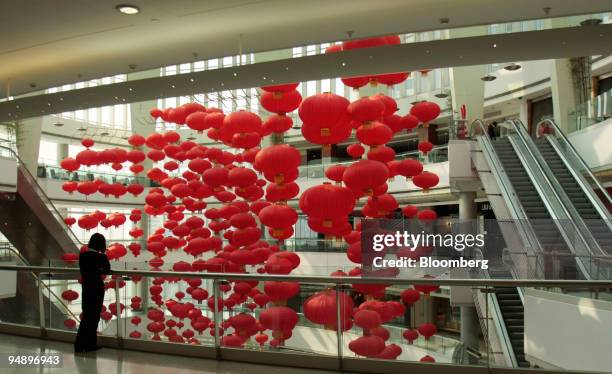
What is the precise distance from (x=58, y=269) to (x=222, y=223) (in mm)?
6244

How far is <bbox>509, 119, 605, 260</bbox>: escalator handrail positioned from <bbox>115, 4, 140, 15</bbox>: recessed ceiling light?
23.8 feet

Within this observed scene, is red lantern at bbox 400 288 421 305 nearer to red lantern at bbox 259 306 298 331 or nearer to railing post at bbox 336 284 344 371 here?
railing post at bbox 336 284 344 371

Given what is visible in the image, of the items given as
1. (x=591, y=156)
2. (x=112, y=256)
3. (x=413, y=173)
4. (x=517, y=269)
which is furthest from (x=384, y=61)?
(x=591, y=156)

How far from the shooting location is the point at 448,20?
20.3 ft

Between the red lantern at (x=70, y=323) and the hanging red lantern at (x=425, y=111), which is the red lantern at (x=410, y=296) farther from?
the hanging red lantern at (x=425, y=111)

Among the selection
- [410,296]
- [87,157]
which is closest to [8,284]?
[410,296]

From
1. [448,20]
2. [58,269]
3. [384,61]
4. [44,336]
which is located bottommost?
[44,336]

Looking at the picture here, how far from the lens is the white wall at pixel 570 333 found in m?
4.59

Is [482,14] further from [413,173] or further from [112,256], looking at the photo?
[112,256]

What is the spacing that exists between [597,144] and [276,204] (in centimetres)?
938

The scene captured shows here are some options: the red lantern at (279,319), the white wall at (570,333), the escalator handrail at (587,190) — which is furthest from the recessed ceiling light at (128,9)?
the escalator handrail at (587,190)

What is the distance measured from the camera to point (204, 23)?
6.13 m

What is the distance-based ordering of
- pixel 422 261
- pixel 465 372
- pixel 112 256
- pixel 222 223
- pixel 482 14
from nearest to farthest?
1. pixel 465 372
2. pixel 482 14
3. pixel 422 261
4. pixel 222 223
5. pixel 112 256

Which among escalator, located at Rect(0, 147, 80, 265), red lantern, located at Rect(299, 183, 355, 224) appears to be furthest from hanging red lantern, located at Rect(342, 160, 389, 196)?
escalator, located at Rect(0, 147, 80, 265)
